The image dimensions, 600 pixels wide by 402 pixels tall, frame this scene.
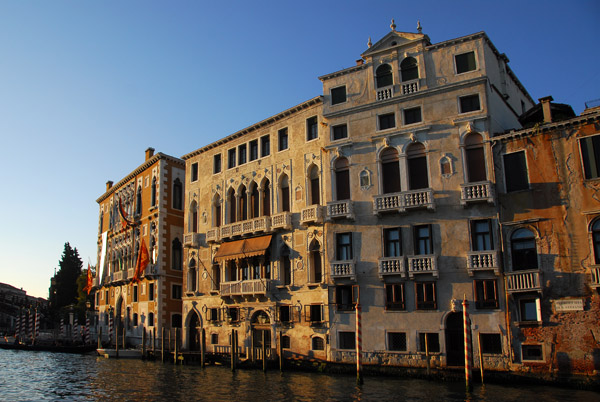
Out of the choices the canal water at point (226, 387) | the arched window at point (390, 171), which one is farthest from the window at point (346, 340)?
the arched window at point (390, 171)

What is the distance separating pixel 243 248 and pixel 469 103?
13904 mm

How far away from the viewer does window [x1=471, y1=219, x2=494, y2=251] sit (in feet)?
71.2

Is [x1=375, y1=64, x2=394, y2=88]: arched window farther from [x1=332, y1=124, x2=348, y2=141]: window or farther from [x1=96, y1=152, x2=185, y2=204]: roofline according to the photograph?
[x1=96, y1=152, x2=185, y2=204]: roofline

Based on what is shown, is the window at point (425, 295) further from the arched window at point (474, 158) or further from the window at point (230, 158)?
the window at point (230, 158)

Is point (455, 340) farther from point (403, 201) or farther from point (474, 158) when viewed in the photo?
point (474, 158)

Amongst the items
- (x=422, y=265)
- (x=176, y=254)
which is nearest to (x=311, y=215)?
(x=422, y=265)

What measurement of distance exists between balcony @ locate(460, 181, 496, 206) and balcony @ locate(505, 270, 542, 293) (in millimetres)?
3041

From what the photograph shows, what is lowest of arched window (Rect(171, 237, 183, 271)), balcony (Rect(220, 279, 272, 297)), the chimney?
balcony (Rect(220, 279, 272, 297))

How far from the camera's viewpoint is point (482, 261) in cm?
2127

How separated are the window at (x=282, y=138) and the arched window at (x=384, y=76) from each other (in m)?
6.40

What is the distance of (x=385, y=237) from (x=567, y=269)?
7419mm

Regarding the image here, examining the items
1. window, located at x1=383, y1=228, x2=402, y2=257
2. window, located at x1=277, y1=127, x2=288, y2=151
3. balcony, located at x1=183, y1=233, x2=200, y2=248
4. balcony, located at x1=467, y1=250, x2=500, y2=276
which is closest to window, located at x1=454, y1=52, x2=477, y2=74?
window, located at x1=383, y1=228, x2=402, y2=257

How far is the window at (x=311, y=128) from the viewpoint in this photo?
92.0 ft

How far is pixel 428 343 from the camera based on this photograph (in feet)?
72.7
